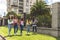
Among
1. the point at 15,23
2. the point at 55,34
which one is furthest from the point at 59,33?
the point at 15,23

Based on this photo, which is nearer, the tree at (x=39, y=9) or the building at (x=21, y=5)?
the tree at (x=39, y=9)

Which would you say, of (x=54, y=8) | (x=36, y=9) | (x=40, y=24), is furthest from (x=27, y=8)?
(x=54, y=8)

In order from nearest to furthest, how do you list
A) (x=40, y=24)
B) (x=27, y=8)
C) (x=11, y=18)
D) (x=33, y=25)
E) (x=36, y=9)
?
Result: (x=11, y=18)
(x=33, y=25)
(x=40, y=24)
(x=36, y=9)
(x=27, y=8)

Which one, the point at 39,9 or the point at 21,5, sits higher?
the point at 21,5

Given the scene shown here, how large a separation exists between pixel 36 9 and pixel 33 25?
35838mm

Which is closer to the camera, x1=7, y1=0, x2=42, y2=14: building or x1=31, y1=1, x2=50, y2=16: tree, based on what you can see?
x1=31, y1=1, x2=50, y2=16: tree

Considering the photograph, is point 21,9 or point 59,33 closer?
point 59,33

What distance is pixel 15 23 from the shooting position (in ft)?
56.2

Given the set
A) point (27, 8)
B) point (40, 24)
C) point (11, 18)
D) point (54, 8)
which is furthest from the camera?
point (27, 8)

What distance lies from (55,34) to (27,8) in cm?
10218

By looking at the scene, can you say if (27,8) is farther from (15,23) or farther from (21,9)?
(15,23)

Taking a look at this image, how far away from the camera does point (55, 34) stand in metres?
17.7

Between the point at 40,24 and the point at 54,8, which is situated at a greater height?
the point at 54,8

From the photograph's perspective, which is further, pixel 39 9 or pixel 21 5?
pixel 21 5
